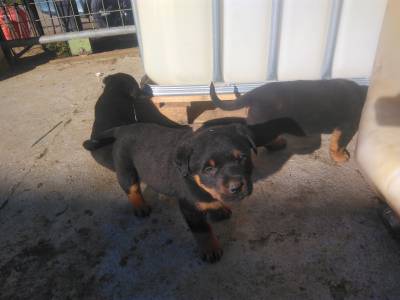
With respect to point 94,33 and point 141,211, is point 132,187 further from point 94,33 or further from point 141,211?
point 94,33

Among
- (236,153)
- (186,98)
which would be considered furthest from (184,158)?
(186,98)

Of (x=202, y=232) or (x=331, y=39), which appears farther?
(x=331, y=39)

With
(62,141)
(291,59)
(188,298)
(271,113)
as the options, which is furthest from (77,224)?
(291,59)

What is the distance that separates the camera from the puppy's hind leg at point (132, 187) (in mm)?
2561

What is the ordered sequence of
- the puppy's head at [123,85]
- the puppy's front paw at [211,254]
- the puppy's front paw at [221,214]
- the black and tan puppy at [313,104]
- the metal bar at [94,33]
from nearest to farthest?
the puppy's front paw at [211,254], the puppy's front paw at [221,214], the black and tan puppy at [313,104], the puppy's head at [123,85], the metal bar at [94,33]

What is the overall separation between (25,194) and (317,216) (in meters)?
2.49

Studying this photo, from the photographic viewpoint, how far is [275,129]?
287 centimetres

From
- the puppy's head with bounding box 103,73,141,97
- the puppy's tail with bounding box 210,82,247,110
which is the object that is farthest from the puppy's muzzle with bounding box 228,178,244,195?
the puppy's head with bounding box 103,73,141,97

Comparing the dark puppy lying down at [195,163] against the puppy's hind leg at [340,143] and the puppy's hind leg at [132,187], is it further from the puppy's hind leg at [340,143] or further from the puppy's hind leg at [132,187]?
the puppy's hind leg at [340,143]

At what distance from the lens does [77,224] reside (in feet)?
8.65

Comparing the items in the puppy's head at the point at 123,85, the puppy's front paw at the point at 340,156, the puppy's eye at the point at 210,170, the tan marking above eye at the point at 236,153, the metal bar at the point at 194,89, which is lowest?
the puppy's front paw at the point at 340,156

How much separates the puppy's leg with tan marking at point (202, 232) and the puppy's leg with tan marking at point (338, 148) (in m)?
1.47

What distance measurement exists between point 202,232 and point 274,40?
199cm

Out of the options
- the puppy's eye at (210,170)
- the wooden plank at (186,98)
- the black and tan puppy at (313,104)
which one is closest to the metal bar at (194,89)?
the wooden plank at (186,98)
